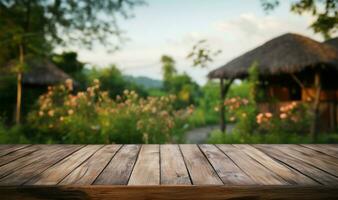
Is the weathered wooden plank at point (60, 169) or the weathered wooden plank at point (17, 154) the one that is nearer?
the weathered wooden plank at point (60, 169)

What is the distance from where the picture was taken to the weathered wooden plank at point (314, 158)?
2468 mm

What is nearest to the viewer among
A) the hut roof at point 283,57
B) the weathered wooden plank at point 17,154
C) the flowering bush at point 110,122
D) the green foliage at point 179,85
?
the weathered wooden plank at point 17,154

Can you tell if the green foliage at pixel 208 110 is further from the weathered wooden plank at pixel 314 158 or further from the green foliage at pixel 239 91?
the weathered wooden plank at pixel 314 158

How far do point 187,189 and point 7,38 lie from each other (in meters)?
13.5

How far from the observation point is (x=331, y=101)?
596 inches

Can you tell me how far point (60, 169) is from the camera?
2.39 meters

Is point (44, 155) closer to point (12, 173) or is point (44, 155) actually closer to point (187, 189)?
point (12, 173)

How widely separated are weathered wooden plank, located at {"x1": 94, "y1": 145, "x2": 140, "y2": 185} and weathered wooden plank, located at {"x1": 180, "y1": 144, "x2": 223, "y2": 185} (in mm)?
332

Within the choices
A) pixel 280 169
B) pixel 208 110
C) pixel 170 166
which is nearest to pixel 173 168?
pixel 170 166

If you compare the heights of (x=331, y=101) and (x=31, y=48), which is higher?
(x=31, y=48)

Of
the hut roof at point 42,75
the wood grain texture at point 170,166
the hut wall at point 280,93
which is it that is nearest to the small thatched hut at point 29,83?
the hut roof at point 42,75

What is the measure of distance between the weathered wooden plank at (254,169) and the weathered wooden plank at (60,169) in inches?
37.3

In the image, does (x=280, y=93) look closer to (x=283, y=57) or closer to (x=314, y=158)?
(x=283, y=57)

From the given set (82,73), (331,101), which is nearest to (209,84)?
(82,73)
